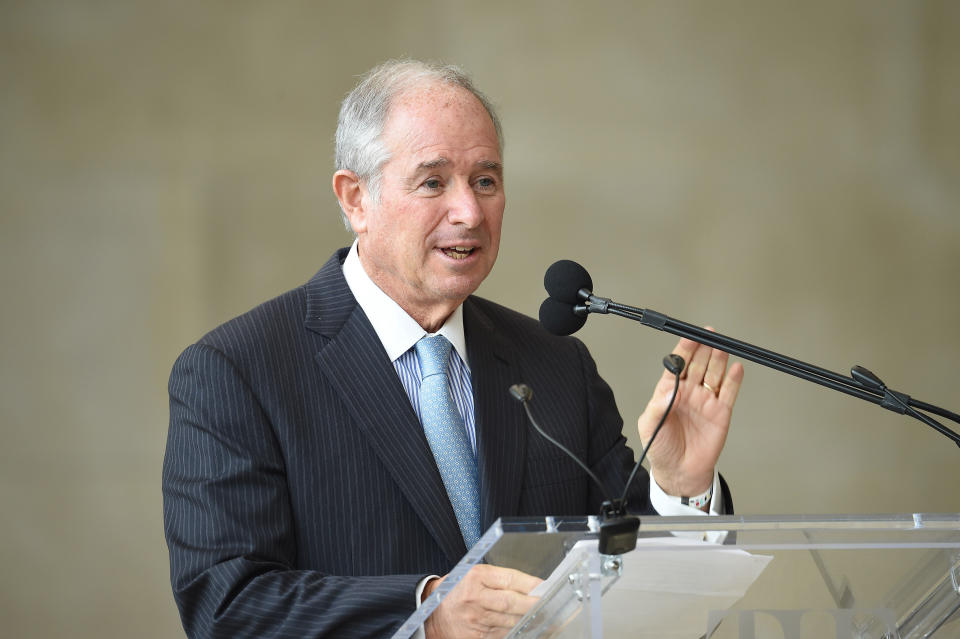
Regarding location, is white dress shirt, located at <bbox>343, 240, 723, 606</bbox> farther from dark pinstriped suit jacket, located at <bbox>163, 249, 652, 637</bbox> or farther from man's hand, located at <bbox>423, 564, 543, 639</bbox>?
man's hand, located at <bbox>423, 564, 543, 639</bbox>

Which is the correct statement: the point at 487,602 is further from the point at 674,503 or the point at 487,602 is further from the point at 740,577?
the point at 674,503

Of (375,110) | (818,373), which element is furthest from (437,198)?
(818,373)

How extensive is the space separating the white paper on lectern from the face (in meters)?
0.84

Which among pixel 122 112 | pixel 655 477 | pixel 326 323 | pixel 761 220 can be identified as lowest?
pixel 655 477

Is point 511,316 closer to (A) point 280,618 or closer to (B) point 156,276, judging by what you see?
(A) point 280,618

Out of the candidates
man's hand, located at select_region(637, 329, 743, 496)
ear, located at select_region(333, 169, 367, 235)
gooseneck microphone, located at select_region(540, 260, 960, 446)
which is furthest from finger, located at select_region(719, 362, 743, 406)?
ear, located at select_region(333, 169, 367, 235)

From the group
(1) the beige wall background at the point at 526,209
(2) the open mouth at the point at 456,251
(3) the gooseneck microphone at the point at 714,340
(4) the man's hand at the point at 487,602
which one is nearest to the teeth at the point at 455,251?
(2) the open mouth at the point at 456,251

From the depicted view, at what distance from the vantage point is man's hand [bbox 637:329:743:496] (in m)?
1.86

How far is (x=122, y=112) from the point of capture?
3.95m

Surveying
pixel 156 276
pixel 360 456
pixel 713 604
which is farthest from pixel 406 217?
pixel 156 276

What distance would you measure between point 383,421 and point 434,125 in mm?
582

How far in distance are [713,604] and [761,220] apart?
333 cm

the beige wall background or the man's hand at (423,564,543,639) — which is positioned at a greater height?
the beige wall background

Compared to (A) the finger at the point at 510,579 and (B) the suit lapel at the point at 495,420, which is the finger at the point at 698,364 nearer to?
(B) the suit lapel at the point at 495,420
